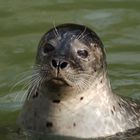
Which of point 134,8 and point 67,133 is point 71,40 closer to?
point 67,133

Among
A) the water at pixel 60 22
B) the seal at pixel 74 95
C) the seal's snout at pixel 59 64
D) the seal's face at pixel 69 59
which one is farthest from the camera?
the water at pixel 60 22

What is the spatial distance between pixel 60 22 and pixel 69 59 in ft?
14.7

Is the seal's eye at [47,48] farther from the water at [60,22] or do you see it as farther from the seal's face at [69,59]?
the water at [60,22]

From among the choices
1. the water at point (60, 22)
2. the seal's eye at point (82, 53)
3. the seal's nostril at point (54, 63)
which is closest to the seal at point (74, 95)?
the seal's eye at point (82, 53)

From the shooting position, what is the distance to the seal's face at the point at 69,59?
8570 millimetres

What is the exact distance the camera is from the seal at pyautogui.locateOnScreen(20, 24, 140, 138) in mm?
8853

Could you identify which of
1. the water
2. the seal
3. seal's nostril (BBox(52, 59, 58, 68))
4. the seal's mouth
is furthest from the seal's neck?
the water

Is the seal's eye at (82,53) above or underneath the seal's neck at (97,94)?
above

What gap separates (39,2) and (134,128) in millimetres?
4760

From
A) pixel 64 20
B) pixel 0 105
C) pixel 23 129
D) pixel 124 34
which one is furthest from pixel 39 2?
pixel 23 129

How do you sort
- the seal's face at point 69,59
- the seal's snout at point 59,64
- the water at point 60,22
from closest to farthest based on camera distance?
the seal's snout at point 59,64 < the seal's face at point 69,59 < the water at point 60,22

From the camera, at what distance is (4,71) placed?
11.7 metres

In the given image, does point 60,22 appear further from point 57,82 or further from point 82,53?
point 57,82

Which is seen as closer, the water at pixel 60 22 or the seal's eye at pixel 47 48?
the seal's eye at pixel 47 48
